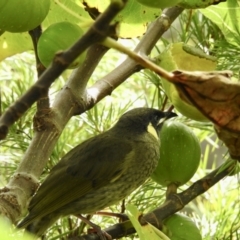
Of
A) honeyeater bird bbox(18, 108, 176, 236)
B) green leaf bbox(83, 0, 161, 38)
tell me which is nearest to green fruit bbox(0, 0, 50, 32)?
green leaf bbox(83, 0, 161, 38)

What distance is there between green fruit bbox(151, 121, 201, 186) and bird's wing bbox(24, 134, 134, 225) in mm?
332

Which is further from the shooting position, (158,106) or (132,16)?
(158,106)

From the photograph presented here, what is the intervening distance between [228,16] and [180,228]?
0.37 metres

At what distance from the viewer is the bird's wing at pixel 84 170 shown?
4.31ft

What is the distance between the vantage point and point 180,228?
986 mm

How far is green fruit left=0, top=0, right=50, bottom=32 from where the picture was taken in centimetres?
72

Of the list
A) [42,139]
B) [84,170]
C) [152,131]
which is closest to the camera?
[42,139]

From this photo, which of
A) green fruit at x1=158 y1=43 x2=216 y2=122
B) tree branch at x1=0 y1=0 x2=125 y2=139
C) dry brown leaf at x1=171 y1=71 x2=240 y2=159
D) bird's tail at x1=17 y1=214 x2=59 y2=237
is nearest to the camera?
tree branch at x1=0 y1=0 x2=125 y2=139

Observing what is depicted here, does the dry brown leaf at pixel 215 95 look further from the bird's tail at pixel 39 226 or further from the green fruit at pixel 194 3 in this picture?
the bird's tail at pixel 39 226

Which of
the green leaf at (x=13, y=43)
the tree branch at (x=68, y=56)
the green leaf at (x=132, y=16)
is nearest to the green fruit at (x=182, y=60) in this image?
the green leaf at (x=132, y=16)

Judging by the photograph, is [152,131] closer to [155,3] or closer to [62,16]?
[62,16]

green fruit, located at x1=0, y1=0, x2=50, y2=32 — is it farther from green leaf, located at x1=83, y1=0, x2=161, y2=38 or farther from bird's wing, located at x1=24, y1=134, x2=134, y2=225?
bird's wing, located at x1=24, y1=134, x2=134, y2=225

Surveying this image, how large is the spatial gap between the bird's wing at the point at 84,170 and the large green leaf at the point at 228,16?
510mm

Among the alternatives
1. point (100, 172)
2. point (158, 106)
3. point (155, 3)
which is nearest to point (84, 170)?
point (100, 172)
